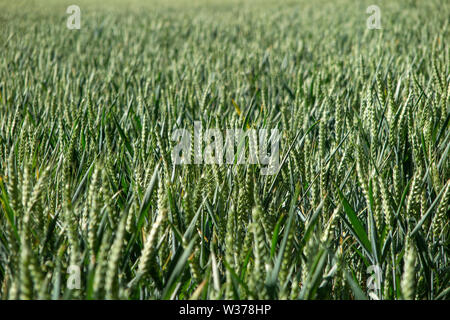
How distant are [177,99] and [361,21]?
142 inches

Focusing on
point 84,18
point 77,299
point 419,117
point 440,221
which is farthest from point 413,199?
point 84,18
